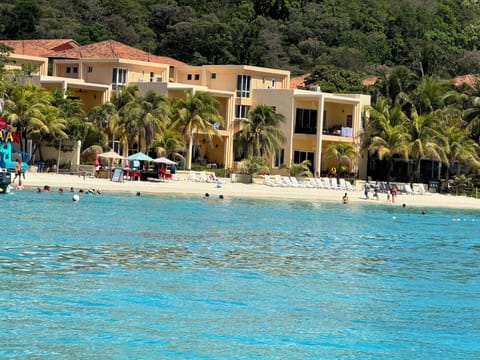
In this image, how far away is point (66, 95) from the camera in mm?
61781

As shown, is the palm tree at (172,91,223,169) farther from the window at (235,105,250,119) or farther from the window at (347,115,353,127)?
the window at (347,115,353,127)

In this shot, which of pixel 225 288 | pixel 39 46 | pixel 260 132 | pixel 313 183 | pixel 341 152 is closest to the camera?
pixel 225 288

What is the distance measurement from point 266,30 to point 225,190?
6415cm

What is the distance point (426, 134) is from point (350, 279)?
1547 inches

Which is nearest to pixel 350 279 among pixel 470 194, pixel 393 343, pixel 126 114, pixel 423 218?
pixel 393 343

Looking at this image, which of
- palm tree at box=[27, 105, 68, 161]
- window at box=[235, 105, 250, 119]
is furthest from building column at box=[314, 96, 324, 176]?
palm tree at box=[27, 105, 68, 161]

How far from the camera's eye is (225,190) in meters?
54.8

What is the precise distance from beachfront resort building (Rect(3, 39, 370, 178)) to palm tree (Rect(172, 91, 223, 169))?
5.77 ft

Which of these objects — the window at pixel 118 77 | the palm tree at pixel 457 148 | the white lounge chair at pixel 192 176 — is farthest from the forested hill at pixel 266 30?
the white lounge chair at pixel 192 176

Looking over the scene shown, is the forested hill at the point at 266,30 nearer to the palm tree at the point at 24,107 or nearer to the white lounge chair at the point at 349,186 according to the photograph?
the white lounge chair at the point at 349,186

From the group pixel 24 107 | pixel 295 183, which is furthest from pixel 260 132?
pixel 24 107

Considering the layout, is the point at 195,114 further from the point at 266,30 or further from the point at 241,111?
the point at 266,30

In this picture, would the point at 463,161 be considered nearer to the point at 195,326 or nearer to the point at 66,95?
the point at 66,95

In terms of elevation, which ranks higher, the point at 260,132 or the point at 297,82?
the point at 297,82
